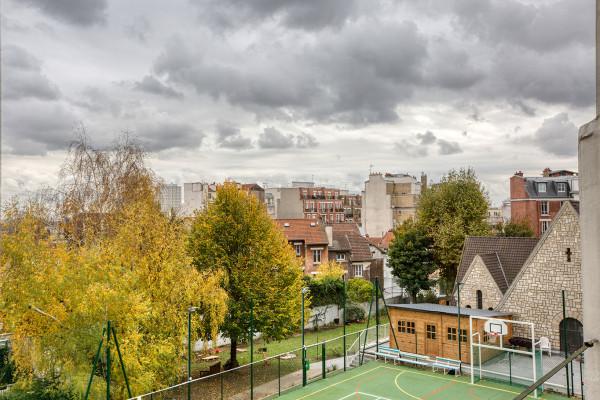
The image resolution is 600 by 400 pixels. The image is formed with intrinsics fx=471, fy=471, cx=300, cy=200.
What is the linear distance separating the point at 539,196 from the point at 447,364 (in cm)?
4835

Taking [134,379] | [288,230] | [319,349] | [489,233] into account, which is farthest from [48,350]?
[489,233]

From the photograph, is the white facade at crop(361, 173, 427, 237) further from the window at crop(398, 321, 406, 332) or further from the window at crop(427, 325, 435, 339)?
the window at crop(427, 325, 435, 339)

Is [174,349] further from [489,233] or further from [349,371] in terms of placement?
[489,233]

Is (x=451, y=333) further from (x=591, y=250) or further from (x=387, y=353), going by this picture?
(x=591, y=250)

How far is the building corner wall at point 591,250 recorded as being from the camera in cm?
223

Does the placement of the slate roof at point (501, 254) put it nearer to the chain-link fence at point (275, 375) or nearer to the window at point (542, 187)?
the chain-link fence at point (275, 375)

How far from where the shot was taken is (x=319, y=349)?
108 ft

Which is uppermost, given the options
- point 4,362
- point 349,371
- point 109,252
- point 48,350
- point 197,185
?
point 197,185

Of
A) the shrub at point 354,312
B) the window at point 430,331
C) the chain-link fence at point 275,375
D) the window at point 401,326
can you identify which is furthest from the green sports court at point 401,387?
the shrub at point 354,312

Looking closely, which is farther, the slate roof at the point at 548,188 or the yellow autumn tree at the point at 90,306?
the slate roof at the point at 548,188

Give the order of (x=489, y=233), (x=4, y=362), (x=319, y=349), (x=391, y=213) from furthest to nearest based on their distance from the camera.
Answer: (x=391, y=213) < (x=489, y=233) < (x=319, y=349) < (x=4, y=362)

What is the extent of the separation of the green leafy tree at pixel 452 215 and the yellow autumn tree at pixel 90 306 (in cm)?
3055

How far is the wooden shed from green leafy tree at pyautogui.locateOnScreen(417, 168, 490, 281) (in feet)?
56.9

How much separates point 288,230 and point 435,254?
16.4m
